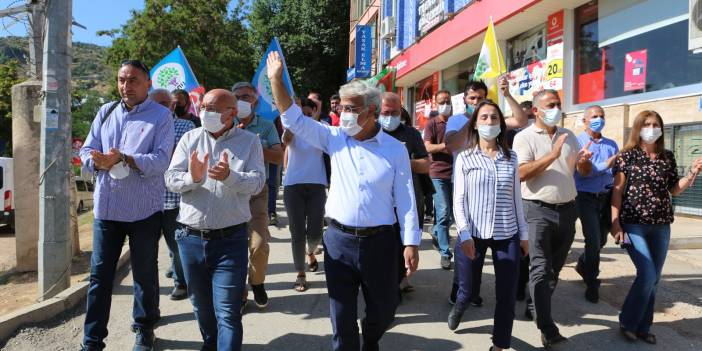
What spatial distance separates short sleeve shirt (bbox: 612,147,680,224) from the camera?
153 inches

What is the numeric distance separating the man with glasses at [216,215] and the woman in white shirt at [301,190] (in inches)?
61.1

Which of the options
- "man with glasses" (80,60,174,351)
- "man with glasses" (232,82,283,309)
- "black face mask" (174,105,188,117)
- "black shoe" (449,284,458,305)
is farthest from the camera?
"black face mask" (174,105,188,117)

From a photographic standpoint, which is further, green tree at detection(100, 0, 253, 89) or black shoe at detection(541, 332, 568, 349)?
green tree at detection(100, 0, 253, 89)

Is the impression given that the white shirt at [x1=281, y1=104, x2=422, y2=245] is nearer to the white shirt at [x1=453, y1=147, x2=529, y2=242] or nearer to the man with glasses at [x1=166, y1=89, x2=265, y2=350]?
the man with glasses at [x1=166, y1=89, x2=265, y2=350]

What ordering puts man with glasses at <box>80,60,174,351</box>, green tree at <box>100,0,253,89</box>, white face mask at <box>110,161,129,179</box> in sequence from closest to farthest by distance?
white face mask at <box>110,161,129,179</box> → man with glasses at <box>80,60,174,351</box> → green tree at <box>100,0,253,89</box>

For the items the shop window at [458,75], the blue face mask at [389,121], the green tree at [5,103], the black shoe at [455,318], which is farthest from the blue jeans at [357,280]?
the green tree at [5,103]

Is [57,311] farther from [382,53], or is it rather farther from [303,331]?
[382,53]

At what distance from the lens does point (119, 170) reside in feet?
10.7

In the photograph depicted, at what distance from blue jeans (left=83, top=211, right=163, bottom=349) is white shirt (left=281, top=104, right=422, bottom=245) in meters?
1.38

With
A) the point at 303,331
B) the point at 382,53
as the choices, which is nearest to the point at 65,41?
the point at 303,331

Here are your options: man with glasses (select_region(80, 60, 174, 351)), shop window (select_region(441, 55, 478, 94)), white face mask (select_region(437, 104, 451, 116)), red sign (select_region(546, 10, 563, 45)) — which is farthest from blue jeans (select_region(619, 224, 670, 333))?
shop window (select_region(441, 55, 478, 94))

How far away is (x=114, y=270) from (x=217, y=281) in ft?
3.07

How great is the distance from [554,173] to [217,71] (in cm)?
1949

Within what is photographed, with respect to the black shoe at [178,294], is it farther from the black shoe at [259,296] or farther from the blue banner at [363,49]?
the blue banner at [363,49]
